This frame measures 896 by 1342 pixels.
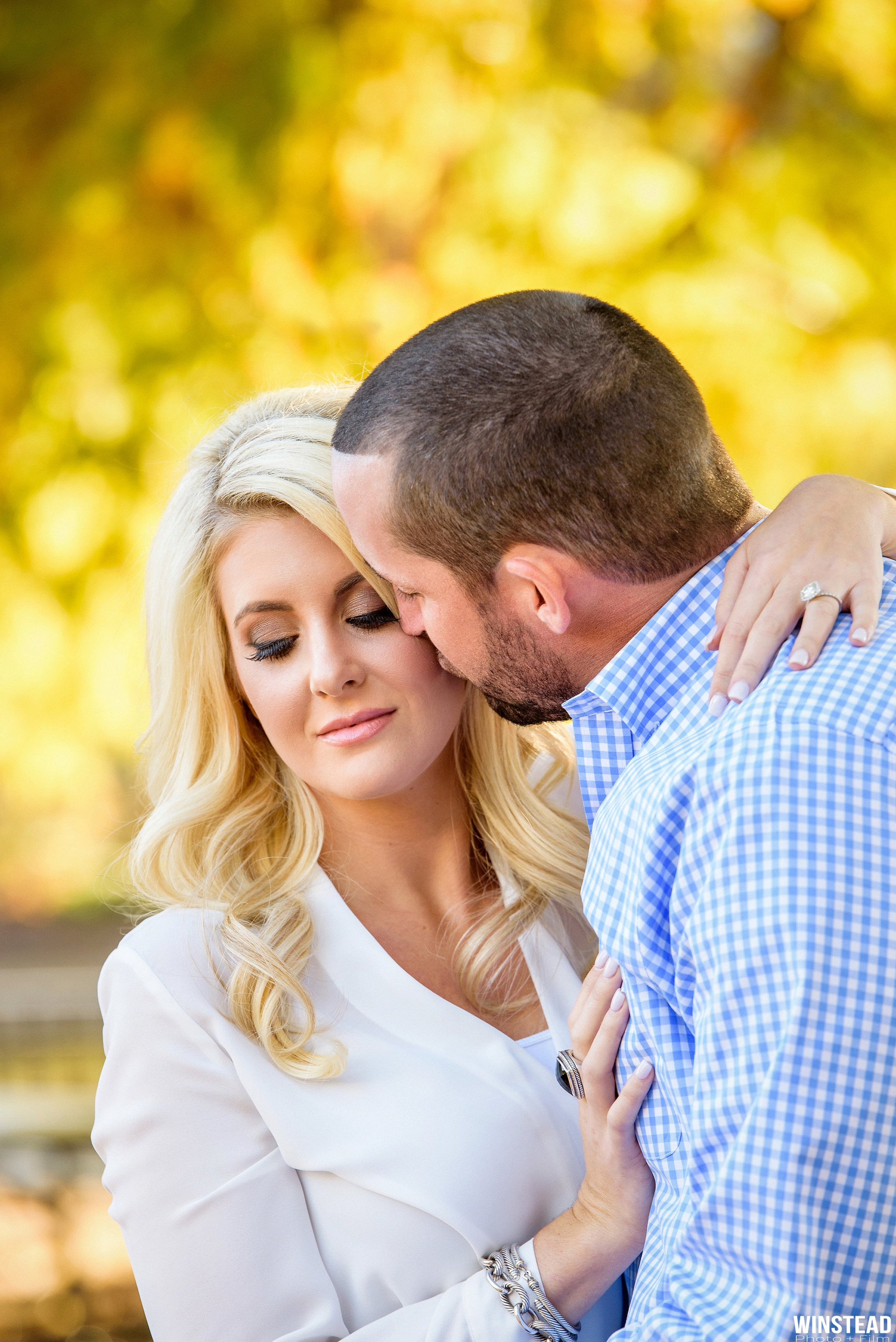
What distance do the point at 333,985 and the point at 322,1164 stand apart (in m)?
0.25

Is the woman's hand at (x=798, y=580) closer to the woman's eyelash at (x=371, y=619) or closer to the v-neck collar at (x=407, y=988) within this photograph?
the woman's eyelash at (x=371, y=619)

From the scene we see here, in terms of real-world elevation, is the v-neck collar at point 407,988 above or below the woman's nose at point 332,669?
below

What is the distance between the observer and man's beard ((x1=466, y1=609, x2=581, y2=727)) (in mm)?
1270

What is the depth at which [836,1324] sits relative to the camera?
0.90m

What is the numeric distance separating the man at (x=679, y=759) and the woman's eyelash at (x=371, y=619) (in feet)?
0.62

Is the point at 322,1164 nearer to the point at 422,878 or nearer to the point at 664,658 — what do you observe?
the point at 422,878

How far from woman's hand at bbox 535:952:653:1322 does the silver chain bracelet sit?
13 mm

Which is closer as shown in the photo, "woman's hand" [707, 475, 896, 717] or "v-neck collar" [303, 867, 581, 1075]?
"woman's hand" [707, 475, 896, 717]

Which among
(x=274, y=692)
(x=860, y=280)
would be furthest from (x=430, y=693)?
(x=860, y=280)

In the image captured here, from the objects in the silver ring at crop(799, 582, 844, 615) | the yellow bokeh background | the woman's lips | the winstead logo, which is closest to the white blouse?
the woman's lips

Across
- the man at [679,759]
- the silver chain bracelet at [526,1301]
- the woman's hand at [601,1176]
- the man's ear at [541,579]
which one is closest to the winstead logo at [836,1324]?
the man at [679,759]

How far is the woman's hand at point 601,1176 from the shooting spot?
4.12 feet

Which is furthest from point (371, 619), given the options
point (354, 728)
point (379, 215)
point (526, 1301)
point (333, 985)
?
point (379, 215)

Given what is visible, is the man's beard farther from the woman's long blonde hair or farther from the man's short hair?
the woman's long blonde hair
